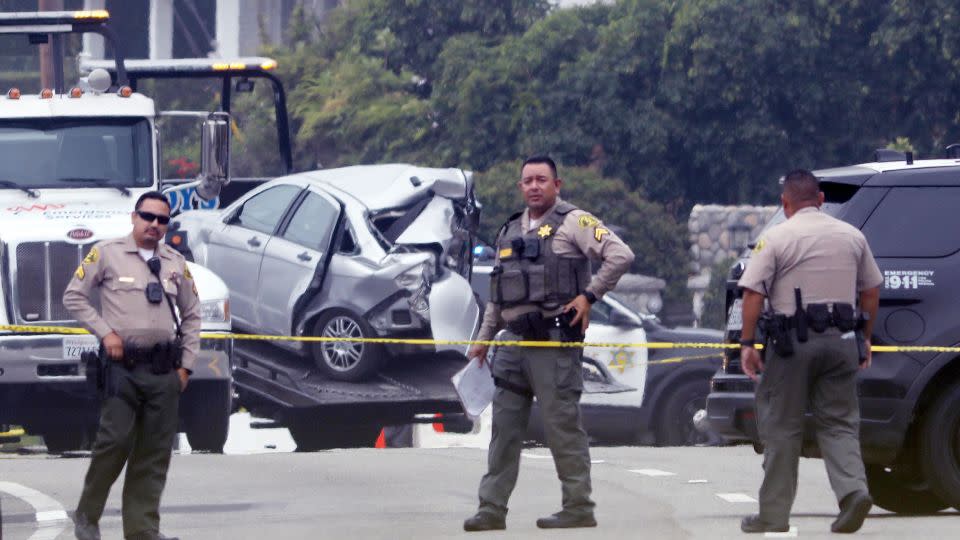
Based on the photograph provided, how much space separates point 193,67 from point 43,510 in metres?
7.90

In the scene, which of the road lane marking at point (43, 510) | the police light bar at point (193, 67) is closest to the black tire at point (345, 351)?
the road lane marking at point (43, 510)

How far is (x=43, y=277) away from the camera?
1548 centimetres

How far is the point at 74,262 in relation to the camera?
51.0ft

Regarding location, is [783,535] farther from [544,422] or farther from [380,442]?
[380,442]

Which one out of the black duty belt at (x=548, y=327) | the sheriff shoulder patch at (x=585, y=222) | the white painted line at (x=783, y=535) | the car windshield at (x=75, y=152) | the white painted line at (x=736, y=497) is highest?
the car windshield at (x=75, y=152)

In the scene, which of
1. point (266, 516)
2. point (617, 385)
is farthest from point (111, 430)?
point (617, 385)

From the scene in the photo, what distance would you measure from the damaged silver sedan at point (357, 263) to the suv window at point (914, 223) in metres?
6.07

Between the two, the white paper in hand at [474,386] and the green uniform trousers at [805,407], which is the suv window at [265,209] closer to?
the white paper in hand at [474,386]

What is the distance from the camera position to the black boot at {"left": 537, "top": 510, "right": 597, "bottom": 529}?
11.0m

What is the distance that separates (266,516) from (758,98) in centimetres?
2406

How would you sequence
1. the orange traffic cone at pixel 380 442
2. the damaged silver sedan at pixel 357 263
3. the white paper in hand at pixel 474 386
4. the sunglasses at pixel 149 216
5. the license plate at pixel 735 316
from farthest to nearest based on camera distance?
the orange traffic cone at pixel 380 442, the damaged silver sedan at pixel 357 263, the license plate at pixel 735 316, the white paper in hand at pixel 474 386, the sunglasses at pixel 149 216

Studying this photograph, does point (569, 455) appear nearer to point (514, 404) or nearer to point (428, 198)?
point (514, 404)

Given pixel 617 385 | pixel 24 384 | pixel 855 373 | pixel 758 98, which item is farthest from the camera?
pixel 758 98

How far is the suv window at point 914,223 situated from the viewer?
11.4 meters
